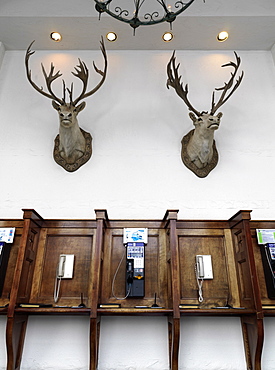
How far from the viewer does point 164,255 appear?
118 inches

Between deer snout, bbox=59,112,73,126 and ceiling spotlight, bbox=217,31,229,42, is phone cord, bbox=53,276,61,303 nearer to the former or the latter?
deer snout, bbox=59,112,73,126

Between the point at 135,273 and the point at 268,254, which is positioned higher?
the point at 268,254

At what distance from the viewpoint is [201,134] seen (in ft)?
11.1

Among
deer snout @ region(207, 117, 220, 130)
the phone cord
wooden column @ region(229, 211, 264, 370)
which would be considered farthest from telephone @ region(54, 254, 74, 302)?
deer snout @ region(207, 117, 220, 130)

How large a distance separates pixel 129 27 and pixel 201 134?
210cm

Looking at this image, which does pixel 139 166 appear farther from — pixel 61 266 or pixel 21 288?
pixel 21 288

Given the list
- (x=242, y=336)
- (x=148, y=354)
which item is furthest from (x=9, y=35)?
(x=242, y=336)

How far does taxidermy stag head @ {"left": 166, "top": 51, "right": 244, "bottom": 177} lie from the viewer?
3.32 meters

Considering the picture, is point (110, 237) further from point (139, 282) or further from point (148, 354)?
point (148, 354)

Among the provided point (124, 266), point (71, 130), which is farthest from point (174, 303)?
point (71, 130)

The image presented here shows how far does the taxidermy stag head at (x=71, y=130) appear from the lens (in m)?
3.24

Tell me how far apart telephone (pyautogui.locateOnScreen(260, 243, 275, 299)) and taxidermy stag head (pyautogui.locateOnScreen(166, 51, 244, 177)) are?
114cm

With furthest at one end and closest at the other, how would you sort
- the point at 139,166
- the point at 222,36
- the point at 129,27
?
the point at 222,36 < the point at 129,27 < the point at 139,166

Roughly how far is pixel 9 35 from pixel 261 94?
158 inches
